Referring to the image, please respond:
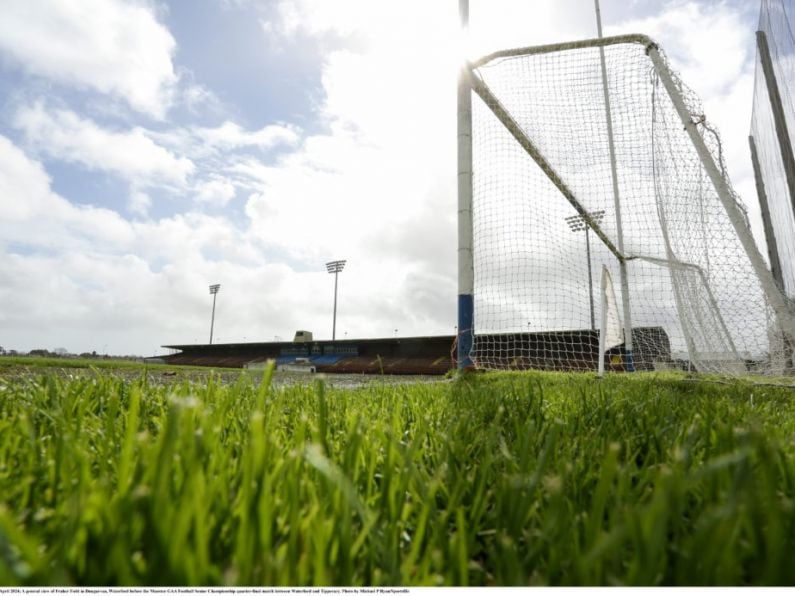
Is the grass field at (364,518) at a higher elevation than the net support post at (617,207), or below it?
below

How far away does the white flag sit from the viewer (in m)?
6.92

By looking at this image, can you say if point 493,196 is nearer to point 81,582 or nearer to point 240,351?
point 81,582

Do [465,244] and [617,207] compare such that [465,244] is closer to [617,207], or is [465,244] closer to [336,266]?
[617,207]

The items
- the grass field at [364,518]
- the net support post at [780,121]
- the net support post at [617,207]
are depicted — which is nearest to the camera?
the grass field at [364,518]

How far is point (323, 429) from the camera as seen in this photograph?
2.75 ft

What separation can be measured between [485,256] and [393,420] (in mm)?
5074

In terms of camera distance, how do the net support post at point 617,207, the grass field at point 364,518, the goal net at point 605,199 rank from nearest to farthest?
the grass field at point 364,518 < the goal net at point 605,199 < the net support post at point 617,207

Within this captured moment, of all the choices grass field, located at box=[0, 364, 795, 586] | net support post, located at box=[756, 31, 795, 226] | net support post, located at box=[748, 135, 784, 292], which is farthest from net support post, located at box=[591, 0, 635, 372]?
grass field, located at box=[0, 364, 795, 586]

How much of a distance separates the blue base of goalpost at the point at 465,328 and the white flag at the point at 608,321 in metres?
2.37

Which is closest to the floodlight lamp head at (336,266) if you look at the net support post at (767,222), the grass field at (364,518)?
the net support post at (767,222)

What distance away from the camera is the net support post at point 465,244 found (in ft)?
17.3

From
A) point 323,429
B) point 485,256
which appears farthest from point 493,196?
point 323,429

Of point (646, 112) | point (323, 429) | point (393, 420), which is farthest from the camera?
point (646, 112)

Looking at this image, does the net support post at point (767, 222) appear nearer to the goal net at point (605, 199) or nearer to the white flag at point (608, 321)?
the white flag at point (608, 321)
